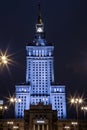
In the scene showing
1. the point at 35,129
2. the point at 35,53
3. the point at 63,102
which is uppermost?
the point at 35,53

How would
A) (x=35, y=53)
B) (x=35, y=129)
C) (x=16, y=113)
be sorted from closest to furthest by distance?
(x=35, y=129)
(x=16, y=113)
(x=35, y=53)

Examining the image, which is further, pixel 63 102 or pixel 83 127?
pixel 63 102

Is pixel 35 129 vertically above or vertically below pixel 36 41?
below

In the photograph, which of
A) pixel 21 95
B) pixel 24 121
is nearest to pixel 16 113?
pixel 21 95

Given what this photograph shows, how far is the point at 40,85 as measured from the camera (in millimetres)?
185000

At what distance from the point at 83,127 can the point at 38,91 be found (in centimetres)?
3689

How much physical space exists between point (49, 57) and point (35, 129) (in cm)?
5027

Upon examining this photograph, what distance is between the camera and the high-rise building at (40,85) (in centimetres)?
18012

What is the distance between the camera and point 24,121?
156 metres

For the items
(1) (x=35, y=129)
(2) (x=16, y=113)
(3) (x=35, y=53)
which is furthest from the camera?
(3) (x=35, y=53)

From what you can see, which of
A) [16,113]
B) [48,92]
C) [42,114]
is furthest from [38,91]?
[42,114]

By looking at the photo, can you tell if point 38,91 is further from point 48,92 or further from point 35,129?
point 35,129

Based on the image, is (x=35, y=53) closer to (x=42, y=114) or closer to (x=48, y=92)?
(x=48, y=92)

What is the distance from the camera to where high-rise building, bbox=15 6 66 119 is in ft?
591
